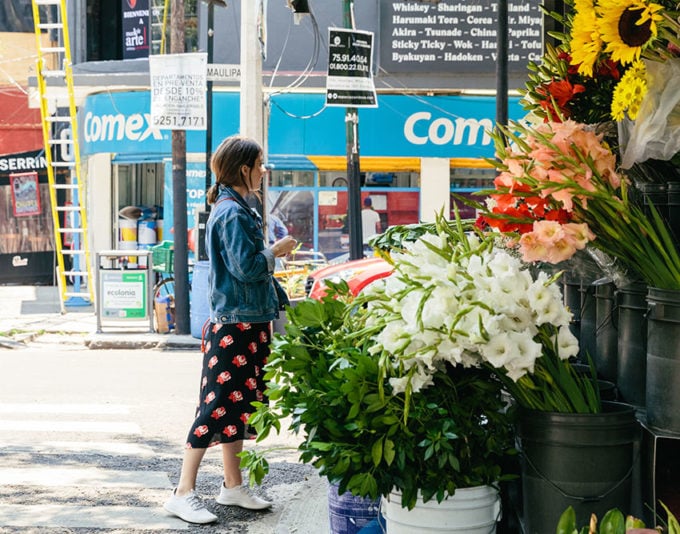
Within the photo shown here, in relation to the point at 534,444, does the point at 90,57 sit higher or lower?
higher

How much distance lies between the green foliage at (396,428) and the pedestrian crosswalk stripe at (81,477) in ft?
10.4

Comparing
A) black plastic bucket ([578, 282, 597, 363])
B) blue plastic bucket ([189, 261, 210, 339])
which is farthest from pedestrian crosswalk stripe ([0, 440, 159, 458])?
blue plastic bucket ([189, 261, 210, 339])

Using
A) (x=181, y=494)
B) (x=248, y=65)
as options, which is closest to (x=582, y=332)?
(x=181, y=494)

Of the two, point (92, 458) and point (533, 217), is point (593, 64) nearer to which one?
point (533, 217)

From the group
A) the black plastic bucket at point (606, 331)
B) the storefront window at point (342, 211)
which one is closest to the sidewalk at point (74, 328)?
the storefront window at point (342, 211)

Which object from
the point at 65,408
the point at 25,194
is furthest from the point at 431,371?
the point at 25,194

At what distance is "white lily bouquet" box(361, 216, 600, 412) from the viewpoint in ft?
9.42

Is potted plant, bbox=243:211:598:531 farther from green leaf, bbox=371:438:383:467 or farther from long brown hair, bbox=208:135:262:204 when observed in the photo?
long brown hair, bbox=208:135:262:204

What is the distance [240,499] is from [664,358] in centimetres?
325

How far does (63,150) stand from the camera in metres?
18.6

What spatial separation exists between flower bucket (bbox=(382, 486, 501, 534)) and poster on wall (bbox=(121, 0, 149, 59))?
17.7 metres

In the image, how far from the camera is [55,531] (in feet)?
17.1

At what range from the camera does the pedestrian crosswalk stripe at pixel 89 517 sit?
17.5 feet

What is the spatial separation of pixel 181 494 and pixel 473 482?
259 centimetres
